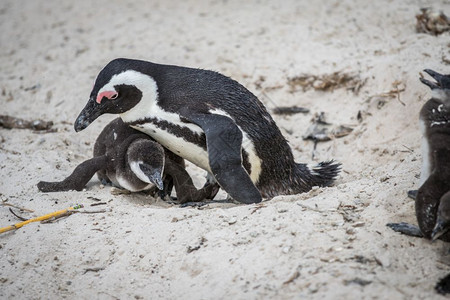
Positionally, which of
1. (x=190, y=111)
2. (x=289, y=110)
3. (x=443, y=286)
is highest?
(x=190, y=111)

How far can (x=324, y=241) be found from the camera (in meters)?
3.29

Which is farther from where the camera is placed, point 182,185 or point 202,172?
point 202,172

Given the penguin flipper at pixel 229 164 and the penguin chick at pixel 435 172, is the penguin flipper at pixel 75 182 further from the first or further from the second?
the penguin chick at pixel 435 172

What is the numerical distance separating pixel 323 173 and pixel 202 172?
4.55ft

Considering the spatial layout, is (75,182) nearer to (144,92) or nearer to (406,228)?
(144,92)

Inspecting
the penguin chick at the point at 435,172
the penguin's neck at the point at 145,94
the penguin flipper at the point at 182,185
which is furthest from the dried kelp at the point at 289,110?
the penguin chick at the point at 435,172

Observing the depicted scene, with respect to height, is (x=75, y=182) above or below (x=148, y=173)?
below

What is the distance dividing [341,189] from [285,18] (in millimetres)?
4419

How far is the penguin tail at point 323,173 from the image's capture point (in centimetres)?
500

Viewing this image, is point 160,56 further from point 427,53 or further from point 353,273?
point 353,273

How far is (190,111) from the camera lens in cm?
449

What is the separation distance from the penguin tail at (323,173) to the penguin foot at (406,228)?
168 centimetres

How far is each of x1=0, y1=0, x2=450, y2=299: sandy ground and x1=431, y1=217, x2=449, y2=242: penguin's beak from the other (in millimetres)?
135

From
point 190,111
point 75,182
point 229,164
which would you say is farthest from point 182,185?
point 75,182
